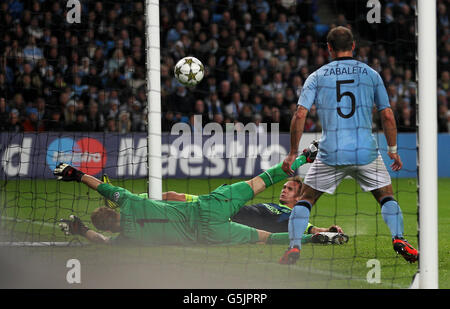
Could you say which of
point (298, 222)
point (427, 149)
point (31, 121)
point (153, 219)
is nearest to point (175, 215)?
point (153, 219)

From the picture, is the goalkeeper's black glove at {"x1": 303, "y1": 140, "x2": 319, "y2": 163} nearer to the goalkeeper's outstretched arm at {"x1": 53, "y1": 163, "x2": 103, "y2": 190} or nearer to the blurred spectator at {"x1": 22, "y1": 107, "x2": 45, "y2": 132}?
the goalkeeper's outstretched arm at {"x1": 53, "y1": 163, "x2": 103, "y2": 190}

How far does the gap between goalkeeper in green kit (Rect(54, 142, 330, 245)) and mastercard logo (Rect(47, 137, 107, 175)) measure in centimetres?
672

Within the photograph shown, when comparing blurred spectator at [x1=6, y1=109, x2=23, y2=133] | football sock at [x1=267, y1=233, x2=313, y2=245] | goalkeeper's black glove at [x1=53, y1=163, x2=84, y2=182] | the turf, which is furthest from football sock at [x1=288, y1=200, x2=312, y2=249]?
blurred spectator at [x1=6, y1=109, x2=23, y2=133]

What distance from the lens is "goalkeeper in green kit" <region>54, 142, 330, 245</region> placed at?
20.7ft

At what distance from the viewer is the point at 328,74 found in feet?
19.9

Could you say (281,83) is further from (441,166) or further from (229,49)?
(441,166)

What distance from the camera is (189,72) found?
8.14 m

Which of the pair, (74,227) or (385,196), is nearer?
(385,196)

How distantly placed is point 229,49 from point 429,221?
11.5 metres

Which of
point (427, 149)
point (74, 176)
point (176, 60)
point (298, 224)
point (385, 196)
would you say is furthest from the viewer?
point (176, 60)

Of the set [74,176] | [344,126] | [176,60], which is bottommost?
[74,176]

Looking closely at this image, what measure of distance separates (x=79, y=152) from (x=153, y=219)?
7.32 meters

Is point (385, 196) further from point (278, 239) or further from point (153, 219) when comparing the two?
point (153, 219)

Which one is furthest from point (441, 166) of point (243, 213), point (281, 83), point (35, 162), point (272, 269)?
point (272, 269)
